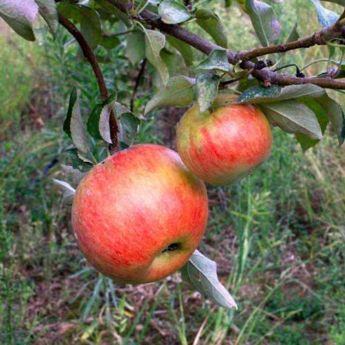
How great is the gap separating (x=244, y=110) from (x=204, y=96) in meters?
0.05

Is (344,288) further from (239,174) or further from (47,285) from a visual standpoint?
(239,174)

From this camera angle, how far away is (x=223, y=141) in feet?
1.63

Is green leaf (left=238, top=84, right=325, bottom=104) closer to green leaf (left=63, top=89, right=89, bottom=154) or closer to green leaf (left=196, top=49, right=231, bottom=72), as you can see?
green leaf (left=196, top=49, right=231, bottom=72)

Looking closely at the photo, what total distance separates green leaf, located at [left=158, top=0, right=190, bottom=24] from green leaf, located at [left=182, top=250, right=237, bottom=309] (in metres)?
0.24

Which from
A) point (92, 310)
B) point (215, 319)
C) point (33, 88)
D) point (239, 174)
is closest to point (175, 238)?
point (239, 174)

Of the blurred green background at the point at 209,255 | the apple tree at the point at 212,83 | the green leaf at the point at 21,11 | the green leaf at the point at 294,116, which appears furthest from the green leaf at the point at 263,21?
the blurred green background at the point at 209,255

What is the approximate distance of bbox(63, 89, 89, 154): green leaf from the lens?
558 millimetres

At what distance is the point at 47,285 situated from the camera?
6.53 ft

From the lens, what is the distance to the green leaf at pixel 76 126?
558mm

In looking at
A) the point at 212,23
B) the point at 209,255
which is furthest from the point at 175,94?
the point at 209,255

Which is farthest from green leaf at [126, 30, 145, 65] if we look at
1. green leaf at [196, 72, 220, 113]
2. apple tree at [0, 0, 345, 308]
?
green leaf at [196, 72, 220, 113]

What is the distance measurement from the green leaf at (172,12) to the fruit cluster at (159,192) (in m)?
0.12

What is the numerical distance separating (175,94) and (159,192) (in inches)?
3.8

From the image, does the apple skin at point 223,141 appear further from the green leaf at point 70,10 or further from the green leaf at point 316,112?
the green leaf at point 70,10
